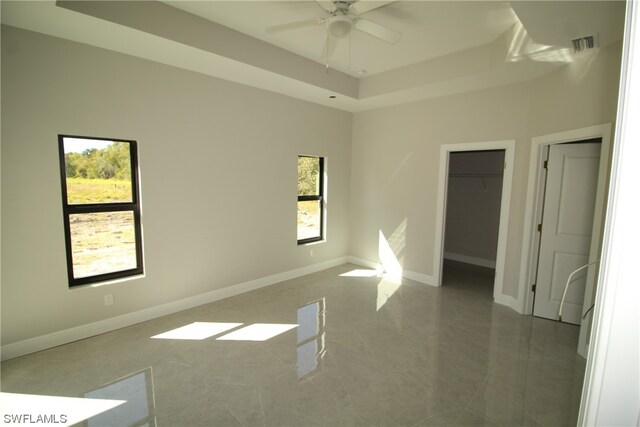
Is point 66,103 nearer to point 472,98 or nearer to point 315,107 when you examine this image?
point 315,107

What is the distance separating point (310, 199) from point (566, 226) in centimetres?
345

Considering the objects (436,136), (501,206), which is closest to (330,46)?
(436,136)

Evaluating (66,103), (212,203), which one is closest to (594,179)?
(212,203)

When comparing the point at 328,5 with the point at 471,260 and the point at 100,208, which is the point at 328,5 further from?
the point at 471,260

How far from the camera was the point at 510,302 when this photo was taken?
3941mm

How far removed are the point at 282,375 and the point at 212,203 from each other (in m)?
2.26

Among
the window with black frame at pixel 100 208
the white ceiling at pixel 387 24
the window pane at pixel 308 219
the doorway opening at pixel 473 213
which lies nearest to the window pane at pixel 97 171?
the window with black frame at pixel 100 208

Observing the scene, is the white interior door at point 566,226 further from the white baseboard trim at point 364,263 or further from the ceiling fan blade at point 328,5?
the ceiling fan blade at point 328,5

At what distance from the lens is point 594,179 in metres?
3.25

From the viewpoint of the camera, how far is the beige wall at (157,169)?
2621mm

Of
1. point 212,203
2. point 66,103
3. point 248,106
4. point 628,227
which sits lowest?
point 212,203

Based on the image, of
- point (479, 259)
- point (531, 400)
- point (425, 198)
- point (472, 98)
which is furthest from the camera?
point (479, 259)

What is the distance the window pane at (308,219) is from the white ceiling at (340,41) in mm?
1793

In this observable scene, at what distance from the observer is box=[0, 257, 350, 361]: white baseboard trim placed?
8.93ft
